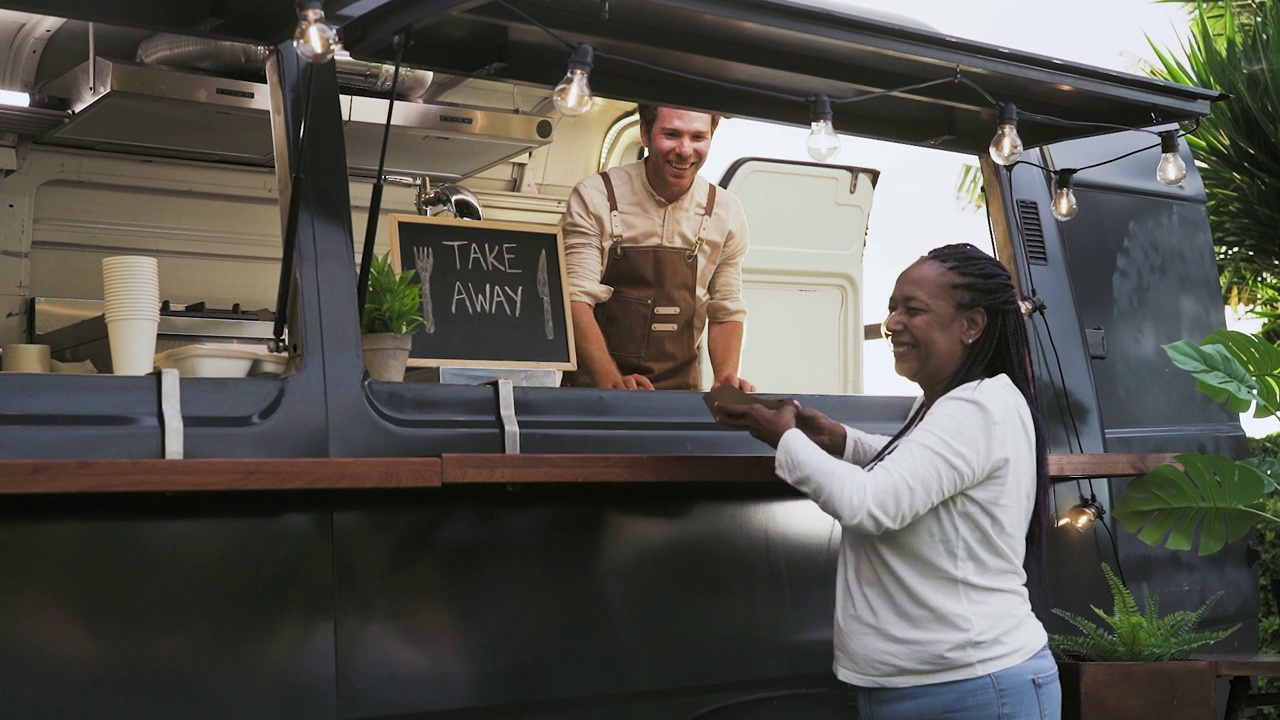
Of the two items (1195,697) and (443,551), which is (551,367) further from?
(1195,697)

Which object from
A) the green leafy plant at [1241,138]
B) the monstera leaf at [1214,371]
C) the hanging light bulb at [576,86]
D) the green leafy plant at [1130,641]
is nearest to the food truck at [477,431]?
the hanging light bulb at [576,86]

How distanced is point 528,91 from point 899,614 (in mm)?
4087

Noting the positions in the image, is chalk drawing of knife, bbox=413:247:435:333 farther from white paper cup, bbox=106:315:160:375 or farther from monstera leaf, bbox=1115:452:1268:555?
monstera leaf, bbox=1115:452:1268:555

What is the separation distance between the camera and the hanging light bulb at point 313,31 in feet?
7.89

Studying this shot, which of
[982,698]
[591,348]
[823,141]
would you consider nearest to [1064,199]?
[823,141]

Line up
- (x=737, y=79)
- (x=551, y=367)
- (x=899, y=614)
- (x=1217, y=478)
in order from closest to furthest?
1. (x=899, y=614)
2. (x=551, y=367)
3. (x=737, y=79)
4. (x=1217, y=478)

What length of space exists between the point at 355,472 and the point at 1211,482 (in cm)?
267

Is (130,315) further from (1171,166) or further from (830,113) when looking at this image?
(1171,166)

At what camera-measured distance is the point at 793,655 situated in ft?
11.2

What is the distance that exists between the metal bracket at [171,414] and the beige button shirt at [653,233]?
1394 mm

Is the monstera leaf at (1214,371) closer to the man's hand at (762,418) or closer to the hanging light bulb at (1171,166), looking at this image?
the hanging light bulb at (1171,166)

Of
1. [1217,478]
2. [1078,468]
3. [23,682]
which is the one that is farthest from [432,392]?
[1217,478]

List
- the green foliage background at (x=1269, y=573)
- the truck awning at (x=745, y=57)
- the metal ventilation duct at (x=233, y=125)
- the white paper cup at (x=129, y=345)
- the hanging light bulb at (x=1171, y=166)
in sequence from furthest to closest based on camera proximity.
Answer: the green foliage background at (x=1269, y=573)
the metal ventilation duct at (x=233, y=125)
the hanging light bulb at (x=1171, y=166)
the truck awning at (x=745, y=57)
the white paper cup at (x=129, y=345)

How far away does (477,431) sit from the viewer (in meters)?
3.01
